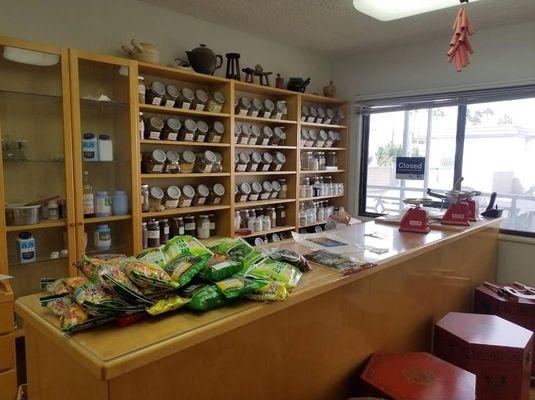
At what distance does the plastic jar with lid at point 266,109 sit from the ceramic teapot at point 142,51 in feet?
3.62

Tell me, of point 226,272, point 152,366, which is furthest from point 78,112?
point 152,366

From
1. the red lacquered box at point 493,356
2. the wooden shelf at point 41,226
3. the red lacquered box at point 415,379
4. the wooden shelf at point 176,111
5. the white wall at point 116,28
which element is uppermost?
the white wall at point 116,28

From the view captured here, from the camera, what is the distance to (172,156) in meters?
2.88

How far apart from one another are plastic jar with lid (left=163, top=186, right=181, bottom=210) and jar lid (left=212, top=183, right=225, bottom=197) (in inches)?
14.0

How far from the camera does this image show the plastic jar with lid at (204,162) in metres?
3.01

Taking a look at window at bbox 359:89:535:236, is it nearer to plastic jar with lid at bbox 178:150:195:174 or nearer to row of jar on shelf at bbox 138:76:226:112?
row of jar on shelf at bbox 138:76:226:112

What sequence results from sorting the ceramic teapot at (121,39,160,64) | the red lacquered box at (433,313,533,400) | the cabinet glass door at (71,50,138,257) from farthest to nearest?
the ceramic teapot at (121,39,160,64), the cabinet glass door at (71,50,138,257), the red lacquered box at (433,313,533,400)

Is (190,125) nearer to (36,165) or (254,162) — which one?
(254,162)

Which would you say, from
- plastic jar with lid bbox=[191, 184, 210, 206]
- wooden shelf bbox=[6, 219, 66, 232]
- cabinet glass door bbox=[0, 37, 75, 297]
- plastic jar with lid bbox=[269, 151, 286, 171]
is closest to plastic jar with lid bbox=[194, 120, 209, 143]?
plastic jar with lid bbox=[191, 184, 210, 206]

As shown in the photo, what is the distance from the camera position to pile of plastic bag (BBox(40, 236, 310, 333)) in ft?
2.95

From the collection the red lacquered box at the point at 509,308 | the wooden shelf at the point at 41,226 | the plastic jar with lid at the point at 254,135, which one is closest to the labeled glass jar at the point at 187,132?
the plastic jar with lid at the point at 254,135

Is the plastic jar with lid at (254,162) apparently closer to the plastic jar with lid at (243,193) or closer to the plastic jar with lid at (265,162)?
the plastic jar with lid at (265,162)

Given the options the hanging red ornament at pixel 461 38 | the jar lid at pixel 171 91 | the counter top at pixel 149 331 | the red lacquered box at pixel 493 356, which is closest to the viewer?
the counter top at pixel 149 331

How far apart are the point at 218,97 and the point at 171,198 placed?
88 centimetres
